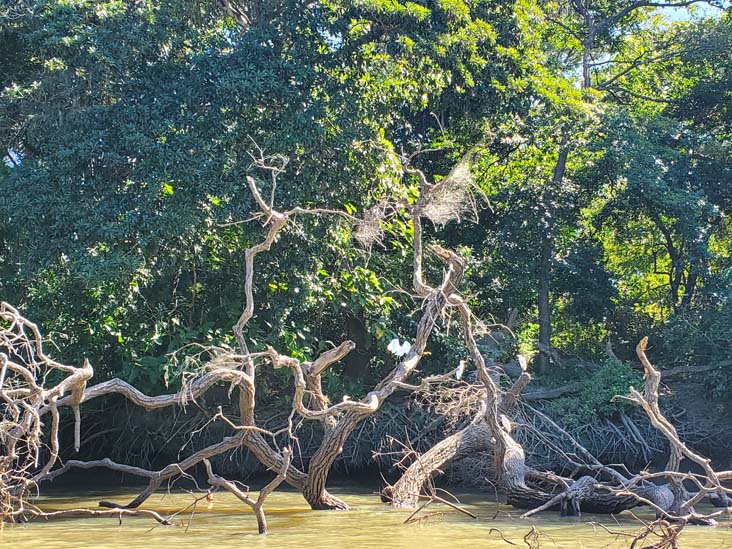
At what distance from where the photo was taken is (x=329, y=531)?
30.1ft

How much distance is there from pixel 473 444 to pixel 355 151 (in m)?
4.44

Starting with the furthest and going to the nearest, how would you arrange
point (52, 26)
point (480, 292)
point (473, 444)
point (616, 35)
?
point (616, 35) → point (480, 292) → point (52, 26) → point (473, 444)

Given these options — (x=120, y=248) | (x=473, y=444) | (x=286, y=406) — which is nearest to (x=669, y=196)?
(x=473, y=444)

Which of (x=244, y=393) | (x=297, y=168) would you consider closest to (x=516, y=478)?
(x=244, y=393)

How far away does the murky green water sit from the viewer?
328 inches

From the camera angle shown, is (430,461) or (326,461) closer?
(326,461)

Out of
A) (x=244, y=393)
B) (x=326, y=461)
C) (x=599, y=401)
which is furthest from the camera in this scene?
(x=599, y=401)

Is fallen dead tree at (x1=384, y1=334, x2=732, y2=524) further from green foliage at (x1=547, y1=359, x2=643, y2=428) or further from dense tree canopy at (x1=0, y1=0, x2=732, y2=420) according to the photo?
dense tree canopy at (x1=0, y1=0, x2=732, y2=420)

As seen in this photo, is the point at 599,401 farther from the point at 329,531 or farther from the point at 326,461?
the point at 329,531

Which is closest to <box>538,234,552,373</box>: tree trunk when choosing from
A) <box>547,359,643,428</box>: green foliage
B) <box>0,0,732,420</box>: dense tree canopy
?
<box>0,0,732,420</box>: dense tree canopy

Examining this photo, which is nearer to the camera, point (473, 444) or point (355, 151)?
point (473, 444)

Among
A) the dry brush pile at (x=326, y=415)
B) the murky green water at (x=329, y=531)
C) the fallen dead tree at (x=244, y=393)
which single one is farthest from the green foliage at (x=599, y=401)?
the fallen dead tree at (x=244, y=393)

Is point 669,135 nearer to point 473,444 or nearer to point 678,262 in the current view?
point 678,262

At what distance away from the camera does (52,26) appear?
41.0 ft
